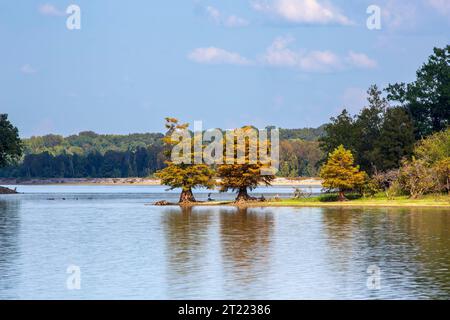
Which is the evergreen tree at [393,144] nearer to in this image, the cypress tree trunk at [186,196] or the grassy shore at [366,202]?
the grassy shore at [366,202]

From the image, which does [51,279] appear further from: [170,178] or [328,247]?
[170,178]

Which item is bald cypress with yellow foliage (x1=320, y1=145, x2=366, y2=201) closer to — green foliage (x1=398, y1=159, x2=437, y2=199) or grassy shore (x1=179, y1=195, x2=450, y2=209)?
grassy shore (x1=179, y1=195, x2=450, y2=209)

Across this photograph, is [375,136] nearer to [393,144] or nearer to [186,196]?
[393,144]

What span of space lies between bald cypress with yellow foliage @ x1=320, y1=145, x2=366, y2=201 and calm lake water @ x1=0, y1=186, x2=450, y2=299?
15.6 metres

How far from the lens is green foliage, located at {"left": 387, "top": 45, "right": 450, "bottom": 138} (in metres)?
116

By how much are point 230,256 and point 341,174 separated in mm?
48193

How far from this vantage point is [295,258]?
1689 inches

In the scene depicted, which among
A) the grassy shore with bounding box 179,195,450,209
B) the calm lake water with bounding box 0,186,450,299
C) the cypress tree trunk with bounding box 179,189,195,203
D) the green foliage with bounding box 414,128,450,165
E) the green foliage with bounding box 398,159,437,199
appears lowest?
the calm lake water with bounding box 0,186,450,299

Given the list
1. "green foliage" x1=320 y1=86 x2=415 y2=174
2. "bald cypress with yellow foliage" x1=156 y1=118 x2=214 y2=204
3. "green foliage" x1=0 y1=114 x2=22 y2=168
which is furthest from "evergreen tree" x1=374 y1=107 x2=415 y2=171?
"green foliage" x1=0 y1=114 x2=22 y2=168

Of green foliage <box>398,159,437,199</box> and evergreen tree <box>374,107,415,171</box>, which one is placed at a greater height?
evergreen tree <box>374,107,415,171</box>

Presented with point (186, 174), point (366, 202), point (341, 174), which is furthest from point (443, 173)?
point (186, 174)

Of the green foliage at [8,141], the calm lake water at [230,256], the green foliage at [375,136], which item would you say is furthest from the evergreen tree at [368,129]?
the green foliage at [8,141]

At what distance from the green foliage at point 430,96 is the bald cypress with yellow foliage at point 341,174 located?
23.1m
